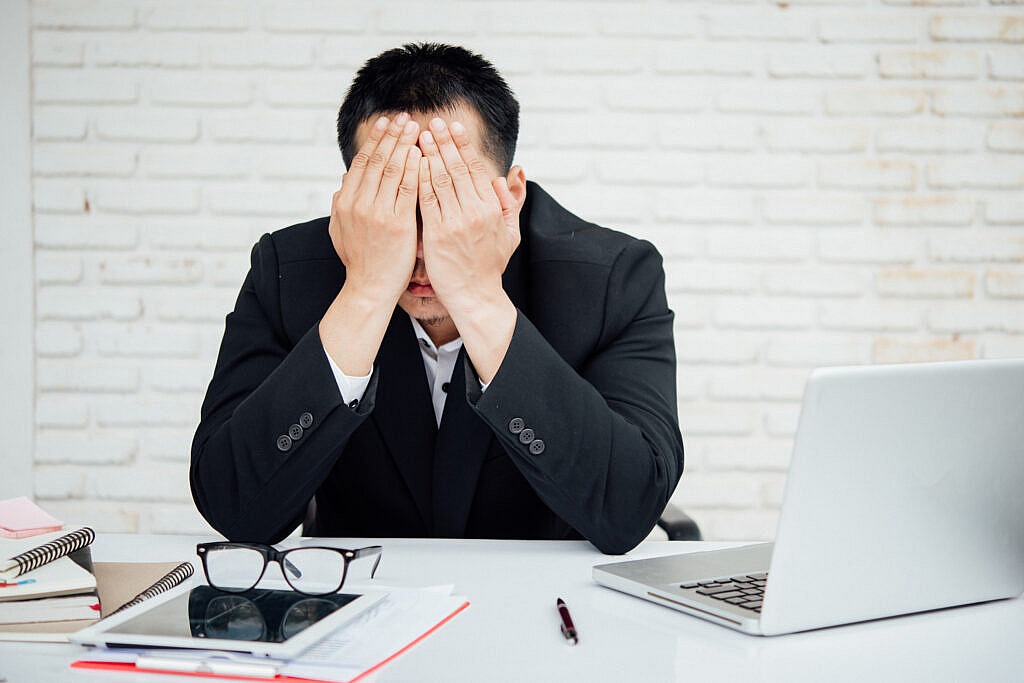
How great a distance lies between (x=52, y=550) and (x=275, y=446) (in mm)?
320

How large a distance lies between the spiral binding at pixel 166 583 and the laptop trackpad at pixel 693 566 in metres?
0.43

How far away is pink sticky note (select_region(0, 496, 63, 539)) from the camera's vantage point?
36.9 inches

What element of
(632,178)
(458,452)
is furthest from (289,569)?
(632,178)

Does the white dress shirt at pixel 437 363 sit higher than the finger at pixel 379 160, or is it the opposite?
the finger at pixel 379 160

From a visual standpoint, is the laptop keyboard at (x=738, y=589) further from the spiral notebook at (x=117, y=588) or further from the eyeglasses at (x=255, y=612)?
the spiral notebook at (x=117, y=588)

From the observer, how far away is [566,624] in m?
0.83

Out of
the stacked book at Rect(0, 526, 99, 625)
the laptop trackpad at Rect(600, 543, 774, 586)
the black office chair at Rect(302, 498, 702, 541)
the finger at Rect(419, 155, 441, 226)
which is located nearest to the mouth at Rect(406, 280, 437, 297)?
the finger at Rect(419, 155, 441, 226)

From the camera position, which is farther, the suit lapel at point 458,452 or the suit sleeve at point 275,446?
the suit lapel at point 458,452

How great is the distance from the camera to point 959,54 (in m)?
A: 2.24

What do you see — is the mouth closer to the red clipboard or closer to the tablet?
the tablet

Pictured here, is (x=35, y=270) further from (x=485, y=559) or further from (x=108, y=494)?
(x=485, y=559)

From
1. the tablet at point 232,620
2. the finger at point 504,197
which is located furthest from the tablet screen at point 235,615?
the finger at point 504,197

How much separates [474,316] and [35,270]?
4.99 feet

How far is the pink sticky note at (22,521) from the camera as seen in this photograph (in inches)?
36.9
